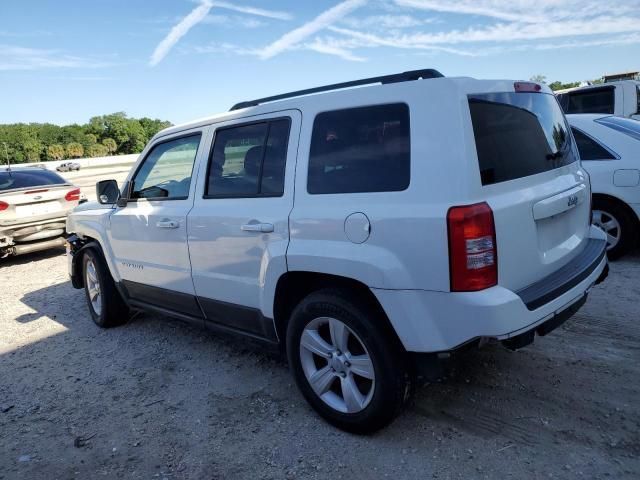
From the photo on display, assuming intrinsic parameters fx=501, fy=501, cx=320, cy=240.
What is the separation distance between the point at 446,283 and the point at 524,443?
106 centimetres

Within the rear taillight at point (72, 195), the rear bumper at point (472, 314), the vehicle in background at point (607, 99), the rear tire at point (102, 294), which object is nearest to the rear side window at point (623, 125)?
the rear bumper at point (472, 314)

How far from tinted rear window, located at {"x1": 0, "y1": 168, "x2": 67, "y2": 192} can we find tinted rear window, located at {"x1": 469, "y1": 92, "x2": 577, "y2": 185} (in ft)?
26.6

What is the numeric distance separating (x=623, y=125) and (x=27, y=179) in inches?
351

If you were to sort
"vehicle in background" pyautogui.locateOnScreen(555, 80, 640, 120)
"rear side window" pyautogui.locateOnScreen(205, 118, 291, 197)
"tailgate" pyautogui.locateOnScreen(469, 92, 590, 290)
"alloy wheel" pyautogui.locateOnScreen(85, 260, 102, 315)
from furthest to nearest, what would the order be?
"vehicle in background" pyautogui.locateOnScreen(555, 80, 640, 120)
"alloy wheel" pyautogui.locateOnScreen(85, 260, 102, 315)
"rear side window" pyautogui.locateOnScreen(205, 118, 291, 197)
"tailgate" pyautogui.locateOnScreen(469, 92, 590, 290)

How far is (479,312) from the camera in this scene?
227 cm

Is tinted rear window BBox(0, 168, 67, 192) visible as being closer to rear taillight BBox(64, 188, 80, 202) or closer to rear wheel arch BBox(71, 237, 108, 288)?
rear taillight BBox(64, 188, 80, 202)

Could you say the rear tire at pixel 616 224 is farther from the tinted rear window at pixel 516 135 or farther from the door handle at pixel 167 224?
the door handle at pixel 167 224

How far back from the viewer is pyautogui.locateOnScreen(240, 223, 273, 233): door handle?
2.99 metres

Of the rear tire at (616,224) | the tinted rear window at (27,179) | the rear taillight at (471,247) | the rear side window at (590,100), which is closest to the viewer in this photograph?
the rear taillight at (471,247)

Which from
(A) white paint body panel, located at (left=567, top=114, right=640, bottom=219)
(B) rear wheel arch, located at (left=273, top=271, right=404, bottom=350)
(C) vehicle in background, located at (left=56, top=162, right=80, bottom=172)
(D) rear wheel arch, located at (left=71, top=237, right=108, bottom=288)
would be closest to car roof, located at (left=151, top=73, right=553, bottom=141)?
(B) rear wheel arch, located at (left=273, top=271, right=404, bottom=350)

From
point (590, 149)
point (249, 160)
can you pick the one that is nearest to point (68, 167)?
point (590, 149)

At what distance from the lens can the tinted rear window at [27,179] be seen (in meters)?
8.27

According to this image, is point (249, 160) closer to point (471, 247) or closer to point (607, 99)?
point (471, 247)

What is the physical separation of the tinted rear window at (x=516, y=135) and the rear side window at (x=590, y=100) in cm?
794
